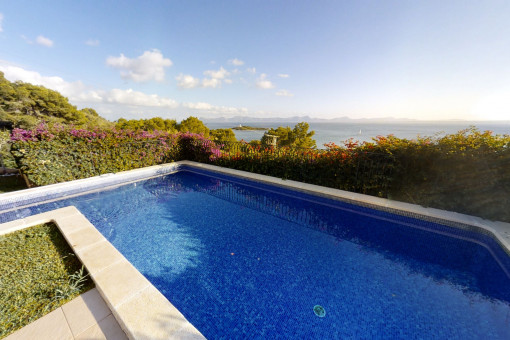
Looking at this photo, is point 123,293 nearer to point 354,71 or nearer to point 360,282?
point 360,282

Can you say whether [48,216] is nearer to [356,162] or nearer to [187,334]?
[187,334]

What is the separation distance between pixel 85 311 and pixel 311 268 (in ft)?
9.20

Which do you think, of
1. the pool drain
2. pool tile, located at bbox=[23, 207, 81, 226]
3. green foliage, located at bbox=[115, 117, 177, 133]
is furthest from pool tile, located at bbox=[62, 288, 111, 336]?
green foliage, located at bbox=[115, 117, 177, 133]

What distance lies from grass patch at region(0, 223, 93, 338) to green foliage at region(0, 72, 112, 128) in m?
23.1

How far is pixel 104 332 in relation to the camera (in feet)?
5.78

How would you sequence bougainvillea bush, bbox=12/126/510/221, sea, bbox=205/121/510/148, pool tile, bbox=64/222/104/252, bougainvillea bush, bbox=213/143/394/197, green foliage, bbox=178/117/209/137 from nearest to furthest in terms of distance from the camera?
1. pool tile, bbox=64/222/104/252
2. bougainvillea bush, bbox=12/126/510/221
3. bougainvillea bush, bbox=213/143/394/197
4. sea, bbox=205/121/510/148
5. green foliage, bbox=178/117/209/137

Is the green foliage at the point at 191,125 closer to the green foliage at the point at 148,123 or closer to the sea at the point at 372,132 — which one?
the green foliage at the point at 148,123

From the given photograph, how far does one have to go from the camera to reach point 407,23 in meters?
6.93

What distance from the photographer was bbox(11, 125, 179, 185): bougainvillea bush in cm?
524

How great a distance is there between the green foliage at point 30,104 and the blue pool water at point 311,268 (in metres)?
23.5

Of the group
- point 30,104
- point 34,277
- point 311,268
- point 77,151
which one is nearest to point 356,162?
point 311,268

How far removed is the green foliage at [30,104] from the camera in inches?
766

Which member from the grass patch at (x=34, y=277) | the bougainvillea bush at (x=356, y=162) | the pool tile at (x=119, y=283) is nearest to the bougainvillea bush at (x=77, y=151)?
the bougainvillea bush at (x=356, y=162)

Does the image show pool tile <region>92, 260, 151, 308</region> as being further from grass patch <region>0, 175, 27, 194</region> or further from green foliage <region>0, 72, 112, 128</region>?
green foliage <region>0, 72, 112, 128</region>
